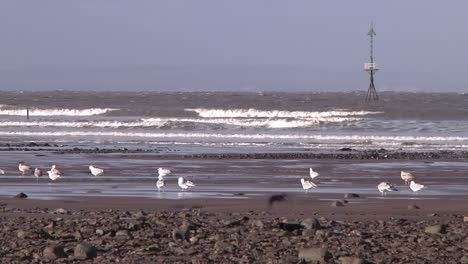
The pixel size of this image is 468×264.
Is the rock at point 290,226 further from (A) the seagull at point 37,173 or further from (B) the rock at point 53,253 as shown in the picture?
(A) the seagull at point 37,173

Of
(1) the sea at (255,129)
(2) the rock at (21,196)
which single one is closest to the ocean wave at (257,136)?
(1) the sea at (255,129)

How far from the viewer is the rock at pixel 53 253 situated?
868 cm

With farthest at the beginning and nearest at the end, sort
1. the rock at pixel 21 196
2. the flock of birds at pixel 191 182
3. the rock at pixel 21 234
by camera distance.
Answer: the flock of birds at pixel 191 182 → the rock at pixel 21 196 → the rock at pixel 21 234

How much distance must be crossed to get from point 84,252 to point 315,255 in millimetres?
1971

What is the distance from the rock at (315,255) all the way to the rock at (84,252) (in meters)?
1.78

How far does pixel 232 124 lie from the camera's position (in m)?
47.3

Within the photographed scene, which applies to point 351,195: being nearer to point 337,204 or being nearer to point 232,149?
point 337,204

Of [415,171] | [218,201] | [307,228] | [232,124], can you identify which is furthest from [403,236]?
[232,124]

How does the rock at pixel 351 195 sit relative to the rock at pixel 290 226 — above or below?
below

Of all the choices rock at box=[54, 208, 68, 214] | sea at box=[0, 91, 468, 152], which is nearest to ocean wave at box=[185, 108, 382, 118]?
sea at box=[0, 91, 468, 152]

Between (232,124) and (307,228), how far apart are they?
36892 millimetres

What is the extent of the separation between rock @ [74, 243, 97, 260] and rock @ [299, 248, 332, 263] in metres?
1.78

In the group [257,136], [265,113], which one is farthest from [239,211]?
[265,113]

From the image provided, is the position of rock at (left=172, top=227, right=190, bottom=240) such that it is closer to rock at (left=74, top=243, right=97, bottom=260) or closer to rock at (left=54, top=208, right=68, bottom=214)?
rock at (left=74, top=243, right=97, bottom=260)
